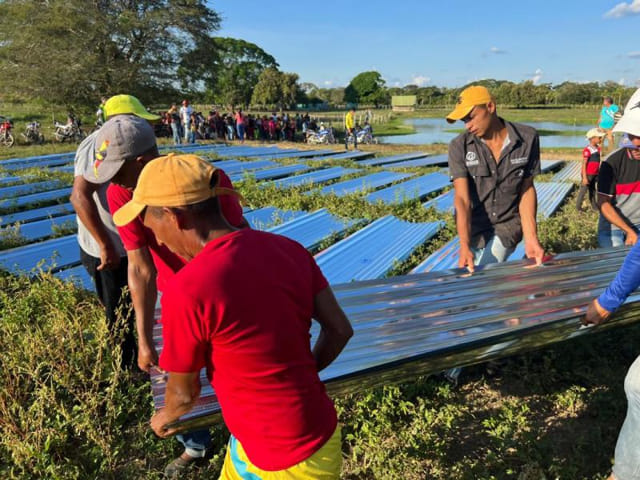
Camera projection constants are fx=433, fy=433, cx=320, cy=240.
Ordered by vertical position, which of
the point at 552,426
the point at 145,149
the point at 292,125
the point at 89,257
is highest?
the point at 292,125

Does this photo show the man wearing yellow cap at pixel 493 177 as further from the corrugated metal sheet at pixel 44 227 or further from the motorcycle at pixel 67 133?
the motorcycle at pixel 67 133

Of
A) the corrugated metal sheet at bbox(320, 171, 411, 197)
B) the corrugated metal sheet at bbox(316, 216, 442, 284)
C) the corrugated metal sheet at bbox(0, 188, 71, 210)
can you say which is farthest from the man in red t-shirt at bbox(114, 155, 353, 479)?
the corrugated metal sheet at bbox(0, 188, 71, 210)

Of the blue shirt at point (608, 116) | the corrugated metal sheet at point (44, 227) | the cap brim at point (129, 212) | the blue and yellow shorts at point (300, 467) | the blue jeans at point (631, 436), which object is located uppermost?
the blue shirt at point (608, 116)

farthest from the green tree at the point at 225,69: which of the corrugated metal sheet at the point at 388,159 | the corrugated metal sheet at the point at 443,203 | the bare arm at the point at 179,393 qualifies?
the bare arm at the point at 179,393

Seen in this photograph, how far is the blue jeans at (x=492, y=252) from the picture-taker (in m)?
2.90

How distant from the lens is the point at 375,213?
249 inches

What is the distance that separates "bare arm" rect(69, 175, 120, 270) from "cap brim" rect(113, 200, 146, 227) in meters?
1.25

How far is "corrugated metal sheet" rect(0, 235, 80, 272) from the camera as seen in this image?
169 inches

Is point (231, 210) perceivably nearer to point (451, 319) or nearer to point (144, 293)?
point (144, 293)

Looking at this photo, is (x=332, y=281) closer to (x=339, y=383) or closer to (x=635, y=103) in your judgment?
(x=339, y=383)

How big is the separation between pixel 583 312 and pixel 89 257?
8.99 feet

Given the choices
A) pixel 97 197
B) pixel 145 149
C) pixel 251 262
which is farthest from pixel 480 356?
pixel 97 197

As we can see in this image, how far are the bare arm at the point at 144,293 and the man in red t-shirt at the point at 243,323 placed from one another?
68cm

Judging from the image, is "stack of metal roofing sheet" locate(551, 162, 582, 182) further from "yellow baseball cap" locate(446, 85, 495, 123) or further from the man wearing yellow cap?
"yellow baseball cap" locate(446, 85, 495, 123)
